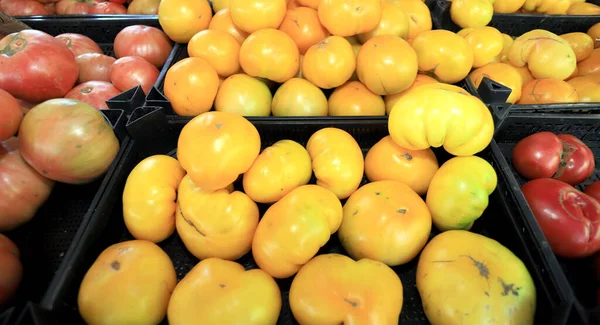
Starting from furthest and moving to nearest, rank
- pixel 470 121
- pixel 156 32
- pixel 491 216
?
pixel 156 32 < pixel 491 216 < pixel 470 121

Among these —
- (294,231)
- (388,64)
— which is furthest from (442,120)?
(294,231)

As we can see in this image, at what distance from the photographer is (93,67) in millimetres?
1196

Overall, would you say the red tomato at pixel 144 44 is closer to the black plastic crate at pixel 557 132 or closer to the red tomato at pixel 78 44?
the red tomato at pixel 78 44

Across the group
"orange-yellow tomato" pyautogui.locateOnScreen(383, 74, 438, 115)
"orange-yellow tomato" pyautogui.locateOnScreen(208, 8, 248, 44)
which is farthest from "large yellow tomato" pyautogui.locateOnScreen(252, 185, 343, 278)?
"orange-yellow tomato" pyautogui.locateOnScreen(208, 8, 248, 44)

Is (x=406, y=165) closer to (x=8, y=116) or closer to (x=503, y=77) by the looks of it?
(x=503, y=77)

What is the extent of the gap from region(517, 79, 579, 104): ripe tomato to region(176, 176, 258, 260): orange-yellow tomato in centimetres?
99

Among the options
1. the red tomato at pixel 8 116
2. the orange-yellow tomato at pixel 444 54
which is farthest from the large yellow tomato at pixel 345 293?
the red tomato at pixel 8 116

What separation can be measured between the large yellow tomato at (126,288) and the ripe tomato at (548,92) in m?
1.19

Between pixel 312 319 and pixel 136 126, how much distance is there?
0.64 meters

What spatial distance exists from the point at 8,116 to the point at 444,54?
3.72ft

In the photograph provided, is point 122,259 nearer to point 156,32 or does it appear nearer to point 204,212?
point 204,212

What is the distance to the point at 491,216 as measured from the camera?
806mm

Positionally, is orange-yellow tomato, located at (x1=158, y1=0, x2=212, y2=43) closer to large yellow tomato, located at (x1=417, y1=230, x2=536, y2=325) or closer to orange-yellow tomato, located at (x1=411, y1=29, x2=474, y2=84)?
orange-yellow tomato, located at (x1=411, y1=29, x2=474, y2=84)

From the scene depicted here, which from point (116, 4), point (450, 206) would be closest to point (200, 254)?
point (450, 206)
